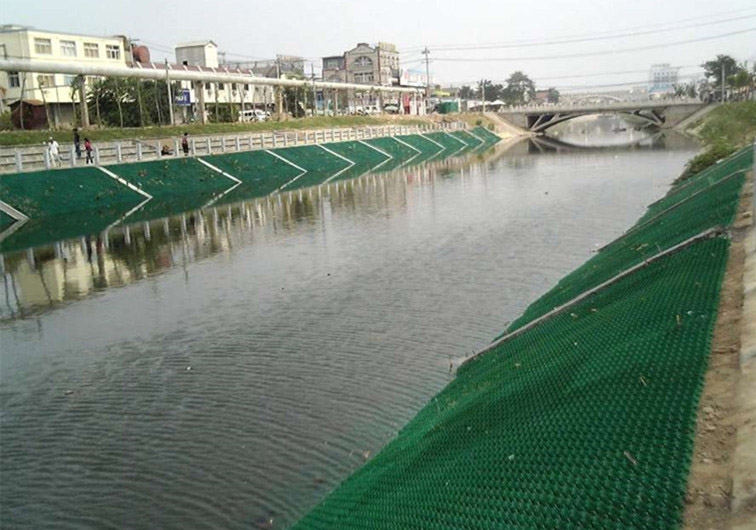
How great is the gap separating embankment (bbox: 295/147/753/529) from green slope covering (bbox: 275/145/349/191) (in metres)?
38.5

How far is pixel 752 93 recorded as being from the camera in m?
87.7

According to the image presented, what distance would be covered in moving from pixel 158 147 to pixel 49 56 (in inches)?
1383

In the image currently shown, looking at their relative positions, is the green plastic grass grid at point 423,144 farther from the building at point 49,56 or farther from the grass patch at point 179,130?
the building at point 49,56

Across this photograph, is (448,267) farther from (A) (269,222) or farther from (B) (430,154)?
(B) (430,154)

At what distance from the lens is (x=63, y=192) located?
33594mm

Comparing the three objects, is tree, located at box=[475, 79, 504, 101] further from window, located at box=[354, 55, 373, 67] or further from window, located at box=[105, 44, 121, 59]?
window, located at box=[105, 44, 121, 59]

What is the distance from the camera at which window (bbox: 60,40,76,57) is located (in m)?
71.4

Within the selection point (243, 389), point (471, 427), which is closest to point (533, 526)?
point (471, 427)

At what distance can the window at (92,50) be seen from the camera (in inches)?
2899

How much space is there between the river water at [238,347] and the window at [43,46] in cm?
5018

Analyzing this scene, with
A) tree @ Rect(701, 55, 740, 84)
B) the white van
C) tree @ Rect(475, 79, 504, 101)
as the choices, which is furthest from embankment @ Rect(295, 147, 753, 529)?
tree @ Rect(475, 79, 504, 101)

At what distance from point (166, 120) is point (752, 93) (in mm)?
64912

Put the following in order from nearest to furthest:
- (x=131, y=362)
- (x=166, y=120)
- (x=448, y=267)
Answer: (x=131, y=362)
(x=448, y=267)
(x=166, y=120)

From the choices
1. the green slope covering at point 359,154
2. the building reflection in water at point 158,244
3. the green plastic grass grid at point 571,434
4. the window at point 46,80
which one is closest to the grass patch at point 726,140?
the building reflection in water at point 158,244
